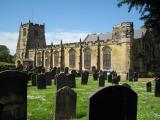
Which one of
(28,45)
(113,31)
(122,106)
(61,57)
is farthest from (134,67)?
(122,106)

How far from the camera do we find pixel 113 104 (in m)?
6.99

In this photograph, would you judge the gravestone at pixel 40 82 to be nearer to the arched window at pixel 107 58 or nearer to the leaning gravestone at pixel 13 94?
the leaning gravestone at pixel 13 94

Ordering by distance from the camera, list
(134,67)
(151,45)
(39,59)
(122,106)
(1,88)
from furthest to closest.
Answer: (39,59)
(151,45)
(134,67)
(1,88)
(122,106)

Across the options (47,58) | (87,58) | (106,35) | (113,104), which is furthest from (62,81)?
(47,58)

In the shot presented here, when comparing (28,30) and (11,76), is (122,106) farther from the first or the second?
(28,30)

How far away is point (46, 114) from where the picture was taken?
37.7ft

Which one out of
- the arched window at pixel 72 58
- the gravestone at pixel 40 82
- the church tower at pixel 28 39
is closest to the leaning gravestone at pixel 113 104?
the gravestone at pixel 40 82

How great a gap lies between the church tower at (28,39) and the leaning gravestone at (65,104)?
2619 inches

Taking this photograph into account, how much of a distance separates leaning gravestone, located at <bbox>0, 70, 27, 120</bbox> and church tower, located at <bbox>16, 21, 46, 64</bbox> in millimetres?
68141

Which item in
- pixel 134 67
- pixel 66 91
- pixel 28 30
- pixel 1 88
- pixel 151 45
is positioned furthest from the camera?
pixel 28 30

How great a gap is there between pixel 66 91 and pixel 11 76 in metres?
2.52

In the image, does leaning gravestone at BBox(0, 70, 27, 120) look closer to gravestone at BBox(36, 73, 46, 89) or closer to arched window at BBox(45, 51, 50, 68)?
gravestone at BBox(36, 73, 46, 89)

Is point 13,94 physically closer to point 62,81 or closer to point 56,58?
point 62,81

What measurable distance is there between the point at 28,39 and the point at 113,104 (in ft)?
240
